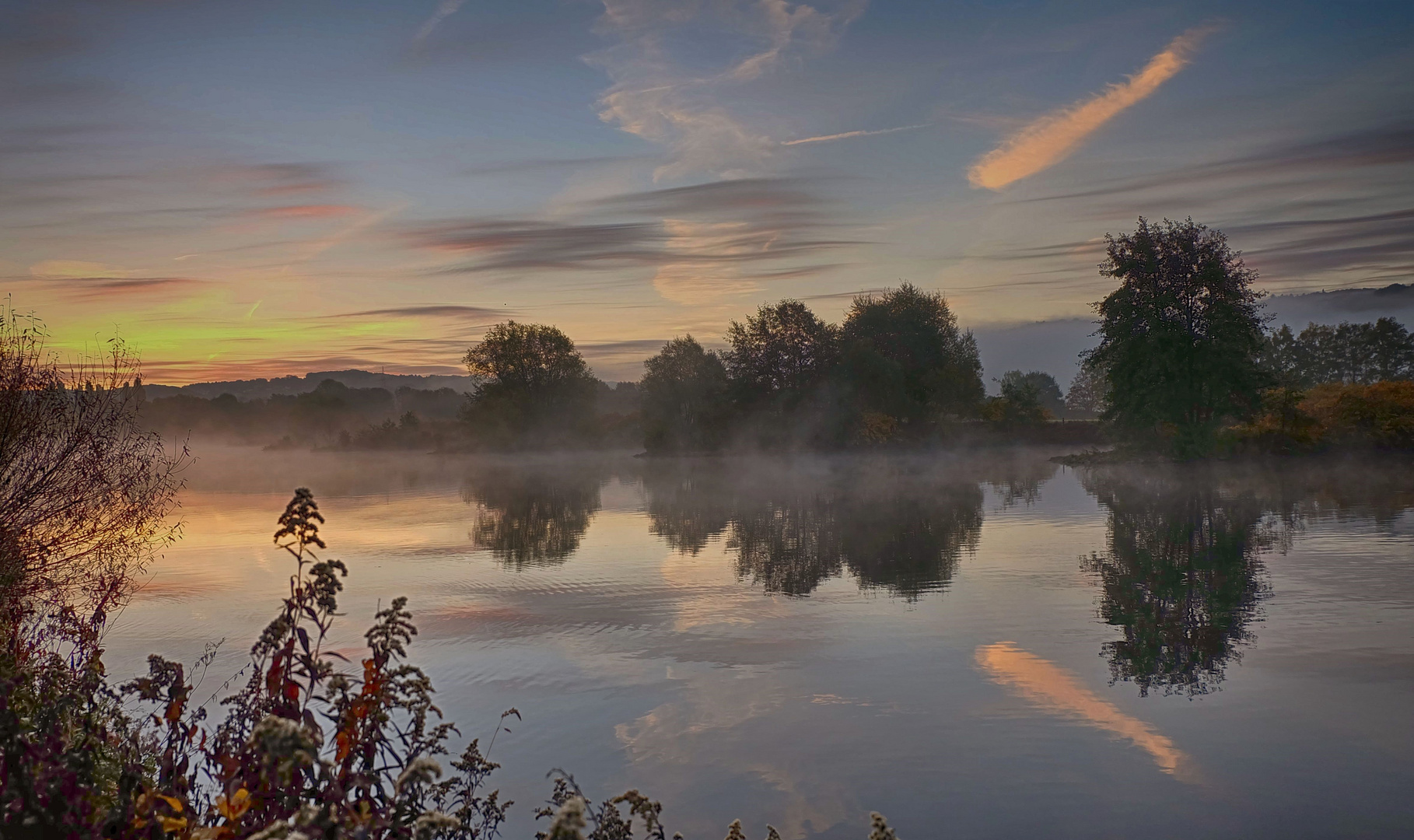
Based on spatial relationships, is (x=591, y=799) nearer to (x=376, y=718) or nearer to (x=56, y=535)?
(x=376, y=718)

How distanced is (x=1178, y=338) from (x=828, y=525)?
24.6m

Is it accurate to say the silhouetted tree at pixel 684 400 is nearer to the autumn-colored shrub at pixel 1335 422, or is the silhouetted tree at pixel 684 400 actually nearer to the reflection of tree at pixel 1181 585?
the autumn-colored shrub at pixel 1335 422

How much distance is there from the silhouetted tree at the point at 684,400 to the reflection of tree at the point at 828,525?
22.6 m

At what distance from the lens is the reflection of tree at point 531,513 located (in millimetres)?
22656

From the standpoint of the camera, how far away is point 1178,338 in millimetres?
42188

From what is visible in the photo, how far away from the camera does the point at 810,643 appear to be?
12.5 meters

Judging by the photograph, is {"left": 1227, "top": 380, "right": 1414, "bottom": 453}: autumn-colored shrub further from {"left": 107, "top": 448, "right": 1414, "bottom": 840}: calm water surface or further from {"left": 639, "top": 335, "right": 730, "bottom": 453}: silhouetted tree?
{"left": 639, "top": 335, "right": 730, "bottom": 453}: silhouetted tree

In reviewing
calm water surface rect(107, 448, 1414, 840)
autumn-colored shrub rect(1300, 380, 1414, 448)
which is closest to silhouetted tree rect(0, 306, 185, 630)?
calm water surface rect(107, 448, 1414, 840)

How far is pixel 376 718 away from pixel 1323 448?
169 ft

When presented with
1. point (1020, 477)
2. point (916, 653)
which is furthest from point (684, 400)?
point (916, 653)

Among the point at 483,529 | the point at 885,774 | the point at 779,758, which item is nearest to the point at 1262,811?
the point at 885,774

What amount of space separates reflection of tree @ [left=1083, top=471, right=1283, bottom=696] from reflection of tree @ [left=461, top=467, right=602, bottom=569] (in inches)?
463

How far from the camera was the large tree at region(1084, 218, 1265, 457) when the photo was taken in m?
42.0

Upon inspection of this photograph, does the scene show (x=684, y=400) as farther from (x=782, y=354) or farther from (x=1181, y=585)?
(x=1181, y=585)
